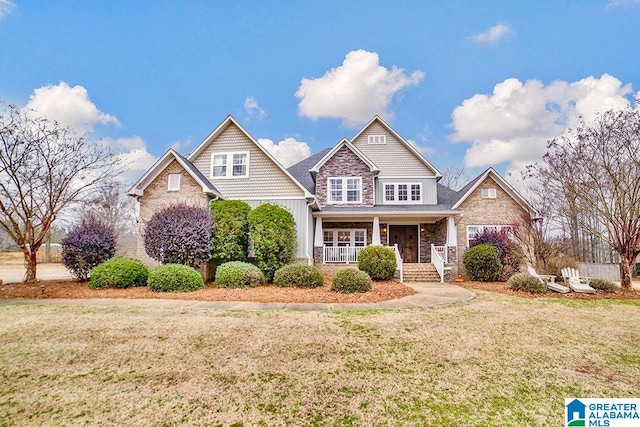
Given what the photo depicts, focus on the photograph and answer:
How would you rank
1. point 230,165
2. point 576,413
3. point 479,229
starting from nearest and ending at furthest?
point 576,413 → point 230,165 → point 479,229

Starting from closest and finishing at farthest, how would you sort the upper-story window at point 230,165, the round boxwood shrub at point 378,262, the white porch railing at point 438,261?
the round boxwood shrub at point 378,262, the white porch railing at point 438,261, the upper-story window at point 230,165

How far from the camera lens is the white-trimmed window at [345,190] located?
18141 mm

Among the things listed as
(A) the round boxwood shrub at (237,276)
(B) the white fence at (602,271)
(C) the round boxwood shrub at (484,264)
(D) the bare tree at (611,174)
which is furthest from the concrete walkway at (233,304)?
(B) the white fence at (602,271)

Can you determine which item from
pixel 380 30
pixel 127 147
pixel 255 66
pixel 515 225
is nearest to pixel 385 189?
pixel 515 225

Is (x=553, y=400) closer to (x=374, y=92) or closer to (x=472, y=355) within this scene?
(x=472, y=355)

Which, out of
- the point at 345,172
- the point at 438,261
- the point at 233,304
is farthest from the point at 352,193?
the point at 233,304

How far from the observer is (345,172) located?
18.2m

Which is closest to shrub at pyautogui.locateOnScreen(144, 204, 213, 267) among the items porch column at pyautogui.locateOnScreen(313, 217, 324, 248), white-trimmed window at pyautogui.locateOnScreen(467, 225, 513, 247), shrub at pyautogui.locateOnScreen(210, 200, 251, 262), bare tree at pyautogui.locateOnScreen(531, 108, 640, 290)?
shrub at pyautogui.locateOnScreen(210, 200, 251, 262)

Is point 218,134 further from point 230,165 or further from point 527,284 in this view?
point 527,284

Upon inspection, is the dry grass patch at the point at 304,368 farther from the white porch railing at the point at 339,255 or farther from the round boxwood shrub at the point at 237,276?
the white porch railing at the point at 339,255

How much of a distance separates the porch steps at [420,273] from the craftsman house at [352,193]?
0.39m

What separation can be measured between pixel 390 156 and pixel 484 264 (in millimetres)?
8361

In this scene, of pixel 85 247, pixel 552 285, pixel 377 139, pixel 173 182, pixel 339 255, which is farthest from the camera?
pixel 377 139

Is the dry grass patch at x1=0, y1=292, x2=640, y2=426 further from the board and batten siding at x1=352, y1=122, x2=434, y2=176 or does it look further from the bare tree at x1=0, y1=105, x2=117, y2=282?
the board and batten siding at x1=352, y1=122, x2=434, y2=176
